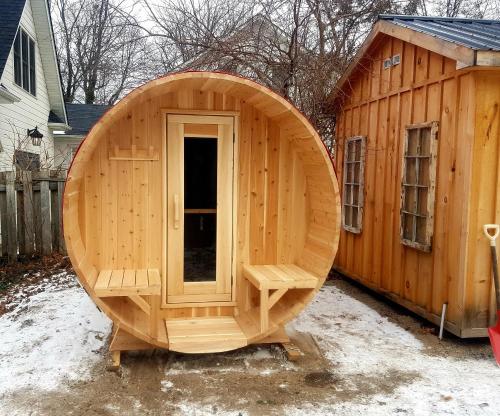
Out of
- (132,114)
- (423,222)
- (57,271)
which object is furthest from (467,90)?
(57,271)

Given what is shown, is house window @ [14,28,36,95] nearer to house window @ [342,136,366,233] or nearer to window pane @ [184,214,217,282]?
house window @ [342,136,366,233]

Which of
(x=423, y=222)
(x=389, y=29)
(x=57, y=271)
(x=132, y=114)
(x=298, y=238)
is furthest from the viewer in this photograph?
(x=57, y=271)

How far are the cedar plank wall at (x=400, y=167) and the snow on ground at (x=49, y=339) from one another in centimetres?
335

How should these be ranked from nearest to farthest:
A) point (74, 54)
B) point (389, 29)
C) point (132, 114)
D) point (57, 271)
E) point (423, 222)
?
point (132, 114)
point (423, 222)
point (389, 29)
point (57, 271)
point (74, 54)

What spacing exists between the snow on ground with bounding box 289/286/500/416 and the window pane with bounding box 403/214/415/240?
3.21 feet

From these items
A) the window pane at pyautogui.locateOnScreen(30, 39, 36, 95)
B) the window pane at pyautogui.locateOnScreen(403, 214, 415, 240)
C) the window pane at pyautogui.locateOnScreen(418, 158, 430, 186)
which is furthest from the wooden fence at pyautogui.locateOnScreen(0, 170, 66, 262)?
the window pane at pyautogui.locateOnScreen(418, 158, 430, 186)

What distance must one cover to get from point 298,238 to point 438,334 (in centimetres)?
175

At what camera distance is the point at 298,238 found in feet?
17.1

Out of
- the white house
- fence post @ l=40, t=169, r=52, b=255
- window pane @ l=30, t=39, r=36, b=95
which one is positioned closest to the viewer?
fence post @ l=40, t=169, r=52, b=255

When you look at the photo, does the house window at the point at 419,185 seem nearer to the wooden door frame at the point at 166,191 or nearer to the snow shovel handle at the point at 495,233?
the snow shovel handle at the point at 495,233

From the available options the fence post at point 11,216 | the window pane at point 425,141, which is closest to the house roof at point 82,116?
the fence post at point 11,216

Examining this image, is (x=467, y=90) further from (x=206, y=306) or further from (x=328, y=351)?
(x=206, y=306)

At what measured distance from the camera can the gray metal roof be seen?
4.76 meters

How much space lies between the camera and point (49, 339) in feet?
16.6
